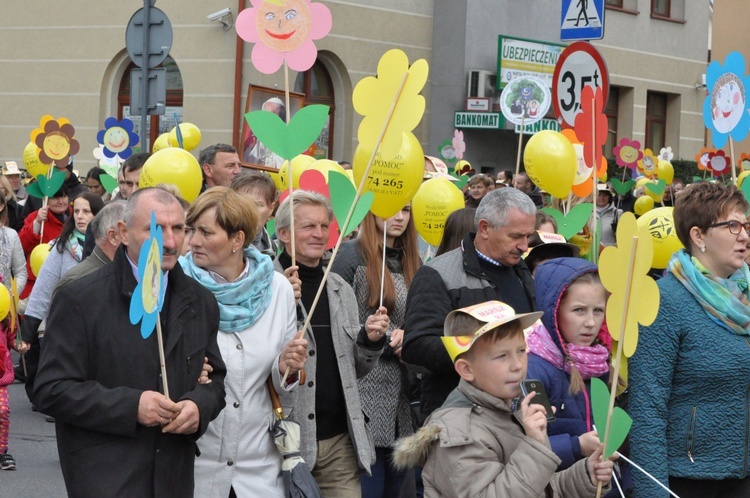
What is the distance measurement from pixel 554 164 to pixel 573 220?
67cm

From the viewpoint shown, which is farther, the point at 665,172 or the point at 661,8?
the point at 661,8

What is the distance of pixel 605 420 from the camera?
4051mm

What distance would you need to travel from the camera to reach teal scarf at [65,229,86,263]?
8.92 meters

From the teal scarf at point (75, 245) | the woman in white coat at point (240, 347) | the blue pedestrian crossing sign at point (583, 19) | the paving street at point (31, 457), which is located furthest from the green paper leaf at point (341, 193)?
the blue pedestrian crossing sign at point (583, 19)

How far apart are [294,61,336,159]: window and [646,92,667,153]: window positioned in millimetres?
10647

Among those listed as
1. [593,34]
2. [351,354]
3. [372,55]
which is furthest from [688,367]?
[372,55]

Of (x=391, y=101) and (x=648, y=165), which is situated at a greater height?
(x=648, y=165)

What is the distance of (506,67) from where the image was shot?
1030 inches

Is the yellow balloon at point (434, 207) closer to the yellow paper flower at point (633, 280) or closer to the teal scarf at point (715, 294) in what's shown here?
the teal scarf at point (715, 294)

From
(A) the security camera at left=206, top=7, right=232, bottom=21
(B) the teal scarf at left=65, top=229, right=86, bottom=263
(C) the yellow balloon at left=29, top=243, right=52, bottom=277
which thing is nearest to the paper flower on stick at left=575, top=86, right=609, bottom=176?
(B) the teal scarf at left=65, top=229, right=86, bottom=263

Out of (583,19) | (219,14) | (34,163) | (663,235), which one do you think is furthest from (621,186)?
(663,235)

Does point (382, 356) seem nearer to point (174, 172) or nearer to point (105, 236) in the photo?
point (105, 236)

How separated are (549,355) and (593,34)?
647 centimetres

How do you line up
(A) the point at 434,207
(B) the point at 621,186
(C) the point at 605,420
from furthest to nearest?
1. (B) the point at 621,186
2. (A) the point at 434,207
3. (C) the point at 605,420
